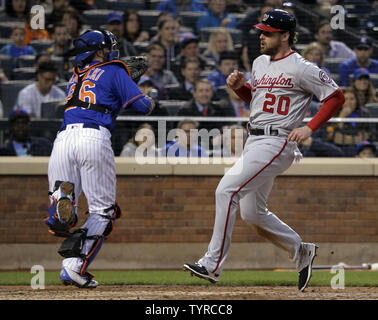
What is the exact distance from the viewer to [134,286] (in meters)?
7.18

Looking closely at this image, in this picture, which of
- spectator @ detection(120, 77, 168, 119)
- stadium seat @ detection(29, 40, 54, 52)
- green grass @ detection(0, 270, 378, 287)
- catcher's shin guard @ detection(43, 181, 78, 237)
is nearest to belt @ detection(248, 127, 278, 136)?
catcher's shin guard @ detection(43, 181, 78, 237)

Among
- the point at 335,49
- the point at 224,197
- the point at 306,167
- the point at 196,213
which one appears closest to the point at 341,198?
the point at 306,167

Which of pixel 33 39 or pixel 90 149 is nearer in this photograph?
pixel 90 149

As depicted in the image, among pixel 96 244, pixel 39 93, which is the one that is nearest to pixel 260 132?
pixel 96 244

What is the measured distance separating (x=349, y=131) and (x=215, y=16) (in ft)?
10.7

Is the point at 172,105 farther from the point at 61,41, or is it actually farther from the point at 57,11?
the point at 57,11

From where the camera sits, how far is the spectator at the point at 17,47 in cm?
1104

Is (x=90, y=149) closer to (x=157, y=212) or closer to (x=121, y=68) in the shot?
(x=121, y=68)

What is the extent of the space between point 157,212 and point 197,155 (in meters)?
0.85

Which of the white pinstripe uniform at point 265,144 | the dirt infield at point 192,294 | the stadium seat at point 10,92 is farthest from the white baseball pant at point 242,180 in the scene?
the stadium seat at point 10,92

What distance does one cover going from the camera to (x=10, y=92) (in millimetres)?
10289

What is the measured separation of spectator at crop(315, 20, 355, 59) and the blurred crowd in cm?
1

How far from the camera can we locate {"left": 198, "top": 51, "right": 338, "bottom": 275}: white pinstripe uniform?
577cm

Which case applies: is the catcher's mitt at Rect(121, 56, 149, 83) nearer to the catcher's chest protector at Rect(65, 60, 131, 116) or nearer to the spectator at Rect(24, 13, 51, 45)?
the catcher's chest protector at Rect(65, 60, 131, 116)
